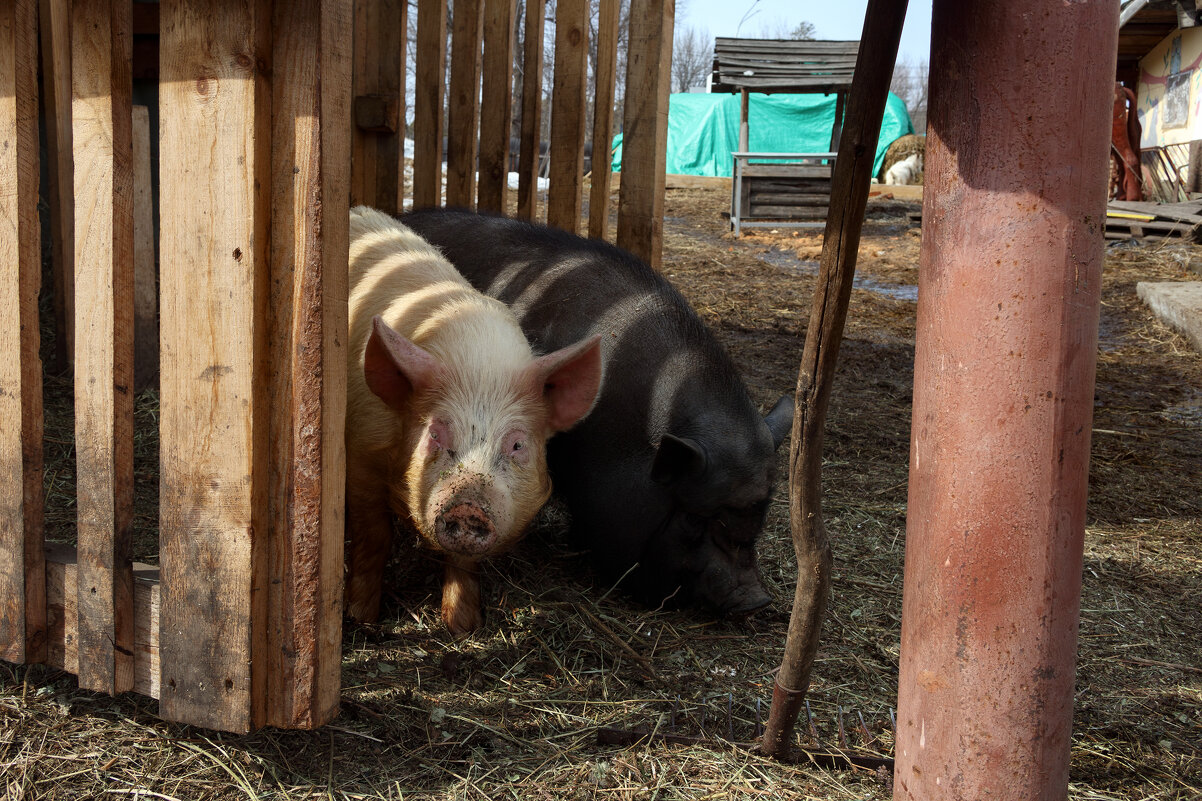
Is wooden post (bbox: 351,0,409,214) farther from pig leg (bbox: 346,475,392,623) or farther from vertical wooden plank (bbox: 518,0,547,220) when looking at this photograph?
pig leg (bbox: 346,475,392,623)

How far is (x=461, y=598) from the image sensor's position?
3.54 m

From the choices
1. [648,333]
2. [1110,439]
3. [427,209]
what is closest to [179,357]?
[648,333]

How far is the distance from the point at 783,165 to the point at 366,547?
1471 centimetres

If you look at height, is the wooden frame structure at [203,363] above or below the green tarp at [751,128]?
below

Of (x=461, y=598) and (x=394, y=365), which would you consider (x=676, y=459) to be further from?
(x=394, y=365)

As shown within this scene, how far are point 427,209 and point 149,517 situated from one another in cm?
233

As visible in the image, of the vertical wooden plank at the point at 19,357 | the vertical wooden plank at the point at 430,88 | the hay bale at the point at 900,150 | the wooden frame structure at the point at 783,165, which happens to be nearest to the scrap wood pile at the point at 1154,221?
the wooden frame structure at the point at 783,165

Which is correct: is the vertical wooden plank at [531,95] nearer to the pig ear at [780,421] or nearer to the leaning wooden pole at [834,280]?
the pig ear at [780,421]

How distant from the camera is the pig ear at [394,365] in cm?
310

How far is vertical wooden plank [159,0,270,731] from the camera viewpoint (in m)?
2.19

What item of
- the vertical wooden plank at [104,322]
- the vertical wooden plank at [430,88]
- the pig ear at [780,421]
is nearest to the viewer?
the vertical wooden plank at [104,322]

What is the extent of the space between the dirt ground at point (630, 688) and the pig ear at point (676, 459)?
0.55 m

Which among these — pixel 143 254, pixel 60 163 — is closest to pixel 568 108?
pixel 143 254

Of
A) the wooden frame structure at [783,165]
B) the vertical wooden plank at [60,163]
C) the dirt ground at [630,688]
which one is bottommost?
the dirt ground at [630,688]
